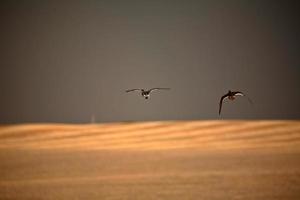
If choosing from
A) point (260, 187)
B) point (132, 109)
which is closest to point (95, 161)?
point (260, 187)

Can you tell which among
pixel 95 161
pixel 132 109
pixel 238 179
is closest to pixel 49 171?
pixel 95 161

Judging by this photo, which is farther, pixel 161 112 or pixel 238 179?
pixel 161 112

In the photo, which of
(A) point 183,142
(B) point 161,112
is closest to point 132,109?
(B) point 161,112

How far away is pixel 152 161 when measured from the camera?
0.85 feet

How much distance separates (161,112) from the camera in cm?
106

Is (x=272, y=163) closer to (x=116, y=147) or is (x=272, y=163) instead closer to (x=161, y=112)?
(x=116, y=147)

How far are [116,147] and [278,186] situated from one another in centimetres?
13

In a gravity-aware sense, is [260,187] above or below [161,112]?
below

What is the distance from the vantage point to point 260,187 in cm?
23

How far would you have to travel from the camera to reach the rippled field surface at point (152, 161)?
0.23 m

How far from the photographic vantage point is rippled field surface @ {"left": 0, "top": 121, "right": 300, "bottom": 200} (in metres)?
0.23

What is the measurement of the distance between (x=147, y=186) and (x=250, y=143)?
4.2 inches

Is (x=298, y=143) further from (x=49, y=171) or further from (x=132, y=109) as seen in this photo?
(x=132, y=109)

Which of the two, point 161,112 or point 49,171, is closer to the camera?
point 49,171
